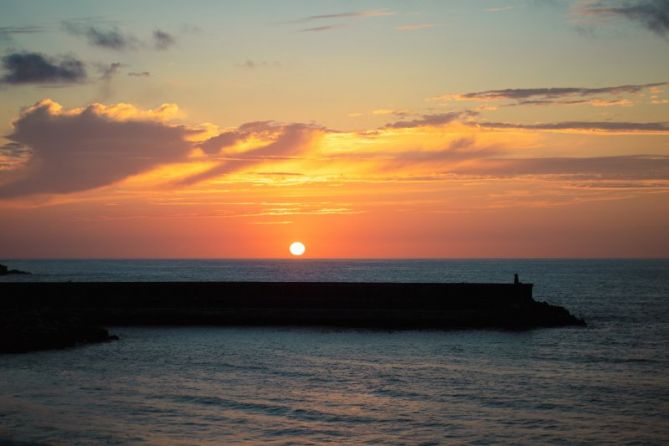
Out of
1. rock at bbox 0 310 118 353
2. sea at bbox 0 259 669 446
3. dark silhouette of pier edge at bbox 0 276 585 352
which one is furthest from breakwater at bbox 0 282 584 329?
rock at bbox 0 310 118 353

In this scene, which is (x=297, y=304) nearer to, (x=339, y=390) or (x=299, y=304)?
(x=299, y=304)

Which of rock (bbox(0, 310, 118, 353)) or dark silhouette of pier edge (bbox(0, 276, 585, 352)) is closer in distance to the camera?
rock (bbox(0, 310, 118, 353))

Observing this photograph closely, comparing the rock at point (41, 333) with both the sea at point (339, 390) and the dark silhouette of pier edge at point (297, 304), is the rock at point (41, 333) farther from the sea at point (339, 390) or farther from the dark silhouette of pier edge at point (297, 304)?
the dark silhouette of pier edge at point (297, 304)

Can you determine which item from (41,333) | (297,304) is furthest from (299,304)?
(41,333)

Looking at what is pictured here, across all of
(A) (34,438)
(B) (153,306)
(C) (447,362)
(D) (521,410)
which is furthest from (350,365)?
(B) (153,306)

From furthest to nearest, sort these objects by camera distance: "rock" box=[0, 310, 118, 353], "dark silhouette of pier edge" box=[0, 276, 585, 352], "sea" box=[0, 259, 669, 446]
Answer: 1. "dark silhouette of pier edge" box=[0, 276, 585, 352]
2. "rock" box=[0, 310, 118, 353]
3. "sea" box=[0, 259, 669, 446]

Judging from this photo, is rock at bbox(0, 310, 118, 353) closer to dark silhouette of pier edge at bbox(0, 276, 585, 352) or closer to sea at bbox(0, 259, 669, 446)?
sea at bbox(0, 259, 669, 446)

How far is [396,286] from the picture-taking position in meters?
48.2

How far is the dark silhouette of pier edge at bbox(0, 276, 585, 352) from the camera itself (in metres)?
46.5

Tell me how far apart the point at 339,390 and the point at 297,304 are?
22.6m

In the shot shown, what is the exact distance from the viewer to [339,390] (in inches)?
1029

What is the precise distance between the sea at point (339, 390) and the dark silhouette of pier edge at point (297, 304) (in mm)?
3635

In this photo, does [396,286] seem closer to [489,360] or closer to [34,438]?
[489,360]

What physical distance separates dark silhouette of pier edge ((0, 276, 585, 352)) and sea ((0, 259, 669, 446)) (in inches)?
143
